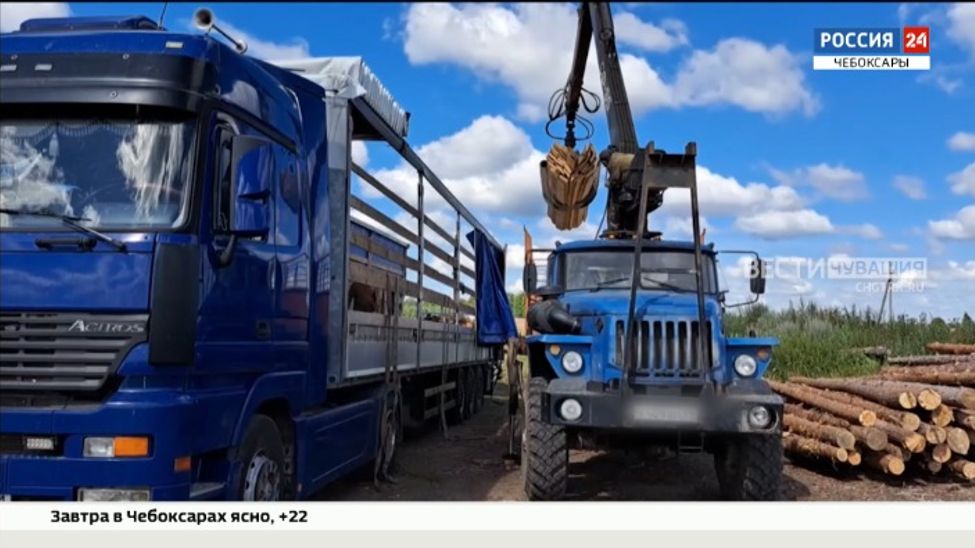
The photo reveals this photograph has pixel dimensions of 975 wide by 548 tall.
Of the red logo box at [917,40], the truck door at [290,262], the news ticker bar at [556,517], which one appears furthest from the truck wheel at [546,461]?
the red logo box at [917,40]

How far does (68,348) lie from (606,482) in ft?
18.8

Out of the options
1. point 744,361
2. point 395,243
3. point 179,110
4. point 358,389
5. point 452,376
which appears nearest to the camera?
point 179,110

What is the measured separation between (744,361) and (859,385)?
388 centimetres

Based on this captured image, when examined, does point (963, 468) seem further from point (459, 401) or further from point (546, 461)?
point (459, 401)

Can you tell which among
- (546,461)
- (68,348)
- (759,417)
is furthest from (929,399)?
(68,348)

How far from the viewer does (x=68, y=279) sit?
439cm

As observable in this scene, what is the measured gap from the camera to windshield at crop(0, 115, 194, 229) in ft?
14.9

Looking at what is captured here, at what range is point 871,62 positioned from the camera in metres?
8.23

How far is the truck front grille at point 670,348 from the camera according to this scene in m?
6.68

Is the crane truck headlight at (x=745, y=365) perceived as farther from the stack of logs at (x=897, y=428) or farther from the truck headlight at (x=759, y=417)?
the stack of logs at (x=897, y=428)

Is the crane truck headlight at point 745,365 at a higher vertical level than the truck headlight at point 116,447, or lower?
higher

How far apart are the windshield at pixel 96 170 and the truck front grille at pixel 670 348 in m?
3.82

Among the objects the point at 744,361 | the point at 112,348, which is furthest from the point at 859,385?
the point at 112,348

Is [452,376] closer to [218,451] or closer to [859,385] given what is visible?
[859,385]
